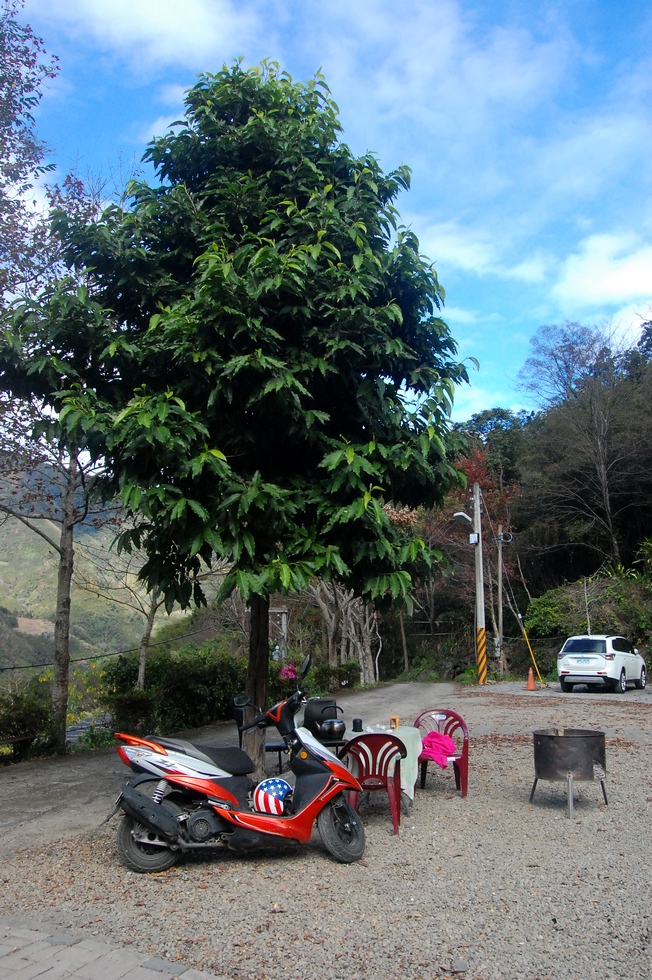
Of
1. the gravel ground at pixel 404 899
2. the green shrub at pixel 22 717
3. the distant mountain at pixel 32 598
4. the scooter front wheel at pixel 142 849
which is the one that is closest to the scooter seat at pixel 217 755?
the scooter front wheel at pixel 142 849

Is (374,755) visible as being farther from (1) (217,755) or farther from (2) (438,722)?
(2) (438,722)

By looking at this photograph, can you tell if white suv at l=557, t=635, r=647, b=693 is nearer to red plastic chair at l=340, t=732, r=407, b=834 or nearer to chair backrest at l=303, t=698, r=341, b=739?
chair backrest at l=303, t=698, r=341, b=739

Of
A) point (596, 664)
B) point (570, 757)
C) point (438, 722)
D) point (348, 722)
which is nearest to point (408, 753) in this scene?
point (570, 757)

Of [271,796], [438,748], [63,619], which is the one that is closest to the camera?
[271,796]

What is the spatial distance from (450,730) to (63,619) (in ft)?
18.1

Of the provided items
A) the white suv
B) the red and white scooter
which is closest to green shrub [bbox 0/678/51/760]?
the red and white scooter

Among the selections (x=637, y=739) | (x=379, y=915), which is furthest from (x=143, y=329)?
(x=637, y=739)

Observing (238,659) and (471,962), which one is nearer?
(471,962)

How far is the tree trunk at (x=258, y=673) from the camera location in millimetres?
7199

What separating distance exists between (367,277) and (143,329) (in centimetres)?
214

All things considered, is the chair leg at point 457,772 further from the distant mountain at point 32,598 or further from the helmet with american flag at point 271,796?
the distant mountain at point 32,598

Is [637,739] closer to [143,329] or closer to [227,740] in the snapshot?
[227,740]

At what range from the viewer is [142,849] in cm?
518

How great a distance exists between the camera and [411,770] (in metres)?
6.82
